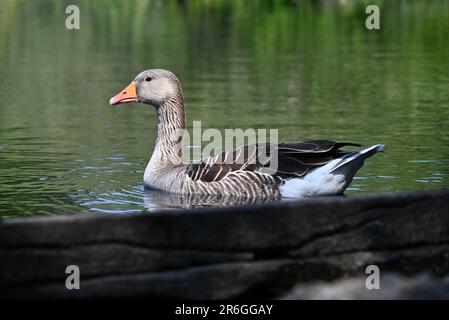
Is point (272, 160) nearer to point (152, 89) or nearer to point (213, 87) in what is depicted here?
point (152, 89)

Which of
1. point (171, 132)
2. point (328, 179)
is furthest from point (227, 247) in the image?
point (171, 132)

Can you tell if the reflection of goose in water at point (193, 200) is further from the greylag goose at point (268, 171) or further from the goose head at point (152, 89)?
the goose head at point (152, 89)

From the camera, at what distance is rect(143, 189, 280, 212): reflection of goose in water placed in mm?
10203

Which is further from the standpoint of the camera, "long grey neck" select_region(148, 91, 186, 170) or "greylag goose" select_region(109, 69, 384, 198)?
"long grey neck" select_region(148, 91, 186, 170)

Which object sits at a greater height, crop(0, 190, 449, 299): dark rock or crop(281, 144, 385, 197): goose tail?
crop(0, 190, 449, 299): dark rock

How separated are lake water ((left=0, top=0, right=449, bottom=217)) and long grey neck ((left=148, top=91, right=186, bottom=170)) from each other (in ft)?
1.33

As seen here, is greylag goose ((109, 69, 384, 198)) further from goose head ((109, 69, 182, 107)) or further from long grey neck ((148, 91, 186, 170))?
goose head ((109, 69, 182, 107))

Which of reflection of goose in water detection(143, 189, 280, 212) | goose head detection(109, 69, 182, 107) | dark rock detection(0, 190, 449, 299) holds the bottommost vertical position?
reflection of goose in water detection(143, 189, 280, 212)

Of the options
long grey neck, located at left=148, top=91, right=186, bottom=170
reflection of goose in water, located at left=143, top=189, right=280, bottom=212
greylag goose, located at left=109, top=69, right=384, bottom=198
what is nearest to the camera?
greylag goose, located at left=109, top=69, right=384, bottom=198

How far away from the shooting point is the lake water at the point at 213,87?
11.2 metres

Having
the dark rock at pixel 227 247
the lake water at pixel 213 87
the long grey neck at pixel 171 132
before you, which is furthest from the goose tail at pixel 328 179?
the dark rock at pixel 227 247

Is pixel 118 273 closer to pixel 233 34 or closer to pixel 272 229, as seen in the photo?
pixel 272 229

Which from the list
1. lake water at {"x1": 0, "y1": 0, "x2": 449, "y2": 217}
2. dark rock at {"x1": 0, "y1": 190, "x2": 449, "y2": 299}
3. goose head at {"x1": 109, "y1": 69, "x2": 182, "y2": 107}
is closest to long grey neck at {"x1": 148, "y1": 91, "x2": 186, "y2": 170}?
goose head at {"x1": 109, "y1": 69, "x2": 182, "y2": 107}

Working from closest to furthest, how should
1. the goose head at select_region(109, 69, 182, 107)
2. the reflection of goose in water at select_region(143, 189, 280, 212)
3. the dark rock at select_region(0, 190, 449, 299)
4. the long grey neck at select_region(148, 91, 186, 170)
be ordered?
the dark rock at select_region(0, 190, 449, 299) → the reflection of goose in water at select_region(143, 189, 280, 212) → the long grey neck at select_region(148, 91, 186, 170) → the goose head at select_region(109, 69, 182, 107)
